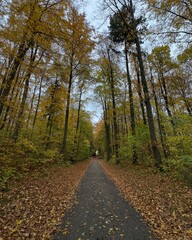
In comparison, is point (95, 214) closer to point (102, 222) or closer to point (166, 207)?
point (102, 222)

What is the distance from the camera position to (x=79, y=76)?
15.3 metres

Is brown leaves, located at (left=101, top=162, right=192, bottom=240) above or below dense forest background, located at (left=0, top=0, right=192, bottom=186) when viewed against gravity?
below

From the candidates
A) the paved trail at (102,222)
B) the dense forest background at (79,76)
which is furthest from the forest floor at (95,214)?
the dense forest background at (79,76)

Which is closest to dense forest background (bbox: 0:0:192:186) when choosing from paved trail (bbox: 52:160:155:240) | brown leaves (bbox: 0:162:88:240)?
brown leaves (bbox: 0:162:88:240)

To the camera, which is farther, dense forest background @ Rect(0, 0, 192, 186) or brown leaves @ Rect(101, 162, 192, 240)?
dense forest background @ Rect(0, 0, 192, 186)

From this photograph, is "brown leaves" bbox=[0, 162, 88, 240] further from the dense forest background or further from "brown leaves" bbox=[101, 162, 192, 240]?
"brown leaves" bbox=[101, 162, 192, 240]

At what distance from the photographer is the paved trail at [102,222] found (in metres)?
3.26

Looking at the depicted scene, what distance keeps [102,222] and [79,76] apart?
13619mm

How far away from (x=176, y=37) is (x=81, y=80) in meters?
10.3

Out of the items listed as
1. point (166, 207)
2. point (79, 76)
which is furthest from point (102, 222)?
point (79, 76)

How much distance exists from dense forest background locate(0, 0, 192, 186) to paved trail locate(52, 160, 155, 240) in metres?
3.13

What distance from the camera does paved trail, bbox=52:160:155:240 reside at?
10.7 feet

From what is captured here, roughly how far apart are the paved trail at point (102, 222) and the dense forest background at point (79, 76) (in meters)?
3.13

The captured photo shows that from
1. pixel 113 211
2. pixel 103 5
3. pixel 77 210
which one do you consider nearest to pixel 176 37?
pixel 103 5
